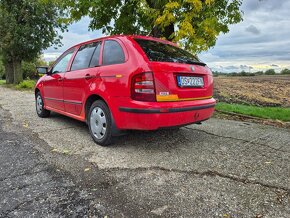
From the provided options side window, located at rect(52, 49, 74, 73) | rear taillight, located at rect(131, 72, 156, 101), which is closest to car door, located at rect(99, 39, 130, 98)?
rear taillight, located at rect(131, 72, 156, 101)

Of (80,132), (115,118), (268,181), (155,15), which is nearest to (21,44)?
(155,15)

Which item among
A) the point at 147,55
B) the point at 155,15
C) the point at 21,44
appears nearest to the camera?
the point at 147,55

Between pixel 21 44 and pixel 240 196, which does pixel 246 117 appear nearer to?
pixel 240 196

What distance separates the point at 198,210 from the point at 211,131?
3004 millimetres

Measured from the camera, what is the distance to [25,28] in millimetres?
19453

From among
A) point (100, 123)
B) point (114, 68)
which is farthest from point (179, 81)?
point (100, 123)

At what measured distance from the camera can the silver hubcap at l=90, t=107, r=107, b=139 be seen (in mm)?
4195

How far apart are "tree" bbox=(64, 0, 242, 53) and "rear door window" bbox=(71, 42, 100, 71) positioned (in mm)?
2470

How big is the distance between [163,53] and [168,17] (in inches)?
113

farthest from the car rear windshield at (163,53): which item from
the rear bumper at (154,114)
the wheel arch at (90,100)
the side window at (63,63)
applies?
the side window at (63,63)

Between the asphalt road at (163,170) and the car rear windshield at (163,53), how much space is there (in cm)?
136

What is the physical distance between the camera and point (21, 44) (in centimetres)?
1989

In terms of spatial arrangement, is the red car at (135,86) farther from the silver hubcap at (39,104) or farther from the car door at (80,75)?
the silver hubcap at (39,104)

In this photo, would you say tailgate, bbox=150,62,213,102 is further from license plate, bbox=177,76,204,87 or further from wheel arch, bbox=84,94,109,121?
wheel arch, bbox=84,94,109,121
